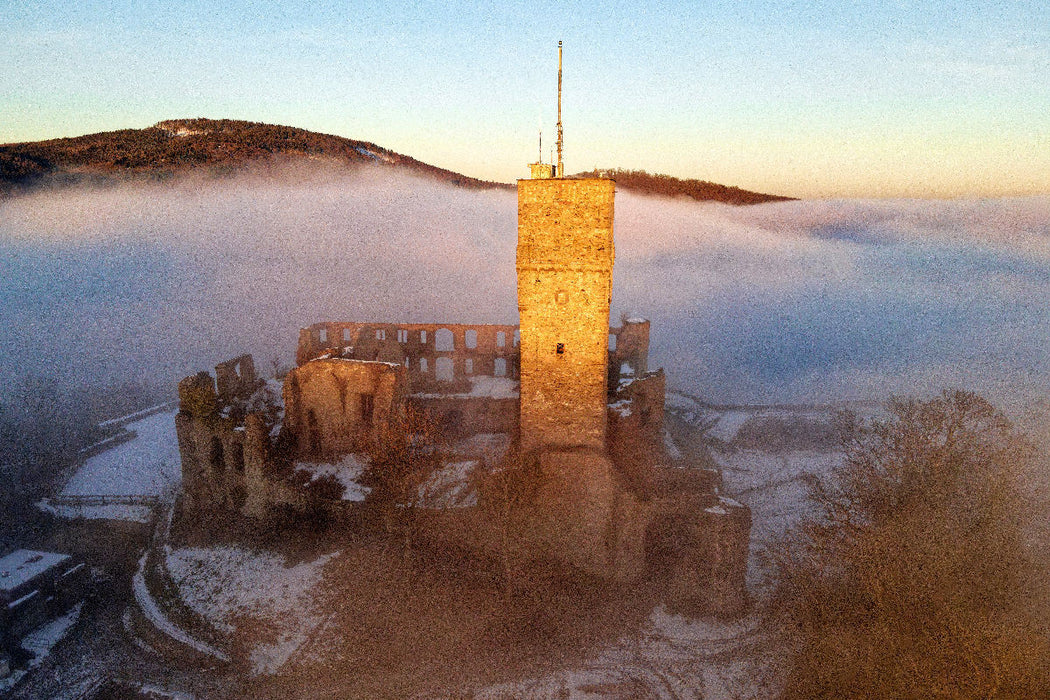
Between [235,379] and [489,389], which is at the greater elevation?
[235,379]

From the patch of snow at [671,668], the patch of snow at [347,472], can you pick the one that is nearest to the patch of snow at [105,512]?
the patch of snow at [347,472]

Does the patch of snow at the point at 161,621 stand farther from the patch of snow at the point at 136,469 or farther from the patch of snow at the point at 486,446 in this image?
the patch of snow at the point at 486,446

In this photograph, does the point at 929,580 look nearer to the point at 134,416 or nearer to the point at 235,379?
the point at 235,379

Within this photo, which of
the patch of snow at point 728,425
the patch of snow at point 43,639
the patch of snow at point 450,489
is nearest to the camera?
the patch of snow at point 43,639

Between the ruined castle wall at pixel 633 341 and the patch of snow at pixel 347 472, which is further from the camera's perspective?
the ruined castle wall at pixel 633 341

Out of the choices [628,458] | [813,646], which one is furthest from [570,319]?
[813,646]

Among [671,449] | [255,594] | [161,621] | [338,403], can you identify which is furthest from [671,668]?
[161,621]
